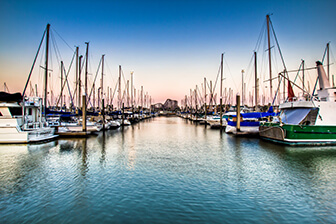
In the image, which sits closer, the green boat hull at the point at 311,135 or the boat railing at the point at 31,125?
the green boat hull at the point at 311,135

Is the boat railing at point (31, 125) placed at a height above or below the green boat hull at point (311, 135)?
above

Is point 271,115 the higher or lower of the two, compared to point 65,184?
higher

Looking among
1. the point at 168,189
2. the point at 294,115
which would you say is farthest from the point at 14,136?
the point at 294,115

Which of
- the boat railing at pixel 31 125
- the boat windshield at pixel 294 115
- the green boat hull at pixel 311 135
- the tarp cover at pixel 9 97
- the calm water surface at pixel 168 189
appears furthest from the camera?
the boat railing at pixel 31 125

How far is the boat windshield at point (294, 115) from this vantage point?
23.9 meters

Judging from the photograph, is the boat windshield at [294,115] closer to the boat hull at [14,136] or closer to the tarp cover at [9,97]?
the boat hull at [14,136]

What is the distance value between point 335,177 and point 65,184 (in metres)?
16.8

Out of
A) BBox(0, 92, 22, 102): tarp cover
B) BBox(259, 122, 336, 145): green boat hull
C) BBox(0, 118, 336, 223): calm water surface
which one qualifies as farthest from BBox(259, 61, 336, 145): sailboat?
BBox(0, 92, 22, 102): tarp cover

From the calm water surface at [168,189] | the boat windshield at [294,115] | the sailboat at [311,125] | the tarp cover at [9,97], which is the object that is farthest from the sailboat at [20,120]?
the boat windshield at [294,115]

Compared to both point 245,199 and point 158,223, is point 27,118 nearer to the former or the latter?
point 158,223

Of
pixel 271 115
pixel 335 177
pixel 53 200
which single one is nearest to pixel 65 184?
pixel 53 200

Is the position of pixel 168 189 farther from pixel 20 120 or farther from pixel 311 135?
pixel 20 120

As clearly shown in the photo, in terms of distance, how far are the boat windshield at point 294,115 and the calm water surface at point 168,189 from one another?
6.65 meters

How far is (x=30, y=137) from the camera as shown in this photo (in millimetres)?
24609
